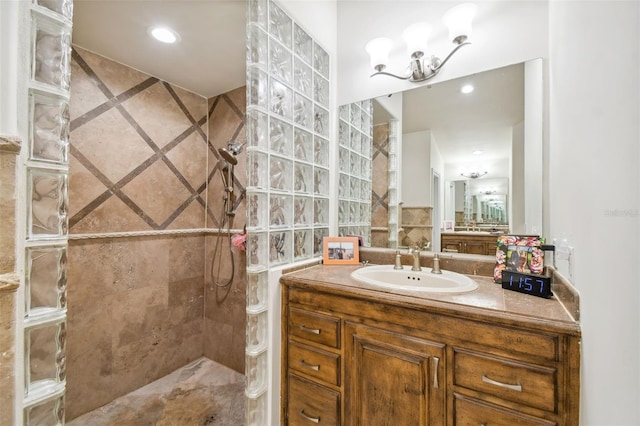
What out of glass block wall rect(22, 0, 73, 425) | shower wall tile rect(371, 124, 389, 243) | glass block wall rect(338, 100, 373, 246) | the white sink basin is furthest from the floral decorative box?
glass block wall rect(22, 0, 73, 425)

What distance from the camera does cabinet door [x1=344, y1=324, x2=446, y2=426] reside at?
938 mm

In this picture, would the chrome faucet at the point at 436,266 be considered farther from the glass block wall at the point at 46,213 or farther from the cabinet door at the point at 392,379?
the glass block wall at the point at 46,213

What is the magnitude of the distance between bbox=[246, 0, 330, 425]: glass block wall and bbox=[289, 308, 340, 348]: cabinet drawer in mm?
148

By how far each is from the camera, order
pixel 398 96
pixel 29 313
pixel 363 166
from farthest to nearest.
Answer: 1. pixel 363 166
2. pixel 398 96
3. pixel 29 313

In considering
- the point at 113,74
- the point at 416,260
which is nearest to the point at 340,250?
the point at 416,260

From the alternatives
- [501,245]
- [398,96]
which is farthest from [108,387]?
[398,96]

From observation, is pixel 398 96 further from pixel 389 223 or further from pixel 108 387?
pixel 108 387

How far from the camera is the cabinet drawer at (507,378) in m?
0.78

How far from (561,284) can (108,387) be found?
270 cm

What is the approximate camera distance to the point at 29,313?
0.63 metres

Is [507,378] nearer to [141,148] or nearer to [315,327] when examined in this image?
[315,327]

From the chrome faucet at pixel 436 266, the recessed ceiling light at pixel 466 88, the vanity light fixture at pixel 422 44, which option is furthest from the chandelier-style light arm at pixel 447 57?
the chrome faucet at pixel 436 266

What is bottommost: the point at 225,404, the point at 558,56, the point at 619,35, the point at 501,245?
the point at 225,404

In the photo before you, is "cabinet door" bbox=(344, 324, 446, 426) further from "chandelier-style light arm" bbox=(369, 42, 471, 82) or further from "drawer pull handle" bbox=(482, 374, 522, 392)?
"chandelier-style light arm" bbox=(369, 42, 471, 82)
